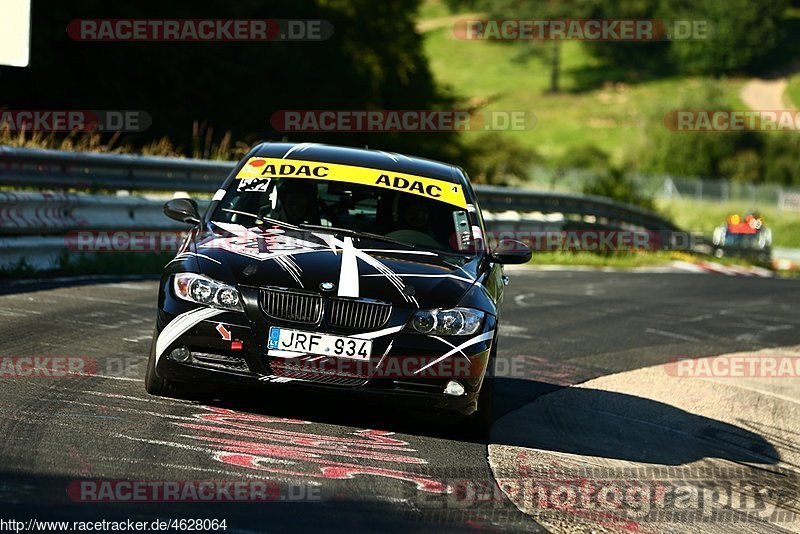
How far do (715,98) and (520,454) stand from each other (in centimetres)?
8521

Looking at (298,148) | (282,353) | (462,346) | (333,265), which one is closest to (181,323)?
(282,353)

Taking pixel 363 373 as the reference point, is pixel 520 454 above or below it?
below

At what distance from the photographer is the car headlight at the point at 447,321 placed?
688cm

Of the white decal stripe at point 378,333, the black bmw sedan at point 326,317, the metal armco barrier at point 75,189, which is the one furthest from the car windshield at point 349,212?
the metal armco barrier at point 75,189

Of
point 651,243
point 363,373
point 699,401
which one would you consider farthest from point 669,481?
point 651,243

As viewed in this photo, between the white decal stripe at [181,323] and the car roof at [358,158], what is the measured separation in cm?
192

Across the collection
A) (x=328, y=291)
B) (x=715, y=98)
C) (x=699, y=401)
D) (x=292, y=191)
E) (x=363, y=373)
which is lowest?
(x=699, y=401)

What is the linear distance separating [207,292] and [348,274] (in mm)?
738

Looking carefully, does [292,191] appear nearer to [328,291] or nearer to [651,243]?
[328,291]

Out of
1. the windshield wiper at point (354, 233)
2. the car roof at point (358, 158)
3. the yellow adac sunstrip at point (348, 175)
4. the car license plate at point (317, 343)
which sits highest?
the car roof at point (358, 158)

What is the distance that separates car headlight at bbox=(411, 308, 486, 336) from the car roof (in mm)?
1783

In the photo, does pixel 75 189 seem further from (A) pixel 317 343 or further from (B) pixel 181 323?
(A) pixel 317 343

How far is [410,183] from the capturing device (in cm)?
845

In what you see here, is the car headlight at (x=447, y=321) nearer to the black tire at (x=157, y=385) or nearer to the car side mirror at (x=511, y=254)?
the car side mirror at (x=511, y=254)
